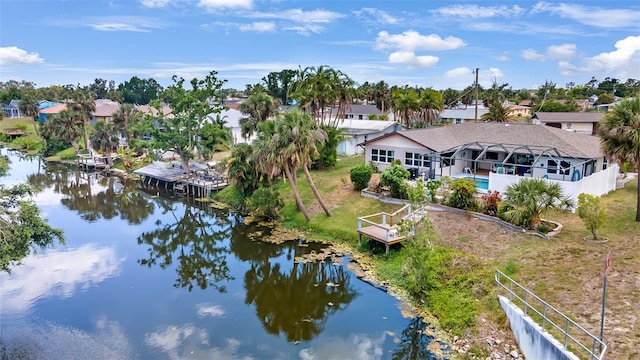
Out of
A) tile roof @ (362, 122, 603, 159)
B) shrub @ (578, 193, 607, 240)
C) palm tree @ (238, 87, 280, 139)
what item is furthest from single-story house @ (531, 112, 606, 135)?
shrub @ (578, 193, 607, 240)

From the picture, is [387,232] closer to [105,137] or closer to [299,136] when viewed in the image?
[299,136]

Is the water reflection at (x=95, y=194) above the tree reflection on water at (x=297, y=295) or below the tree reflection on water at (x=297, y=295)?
above

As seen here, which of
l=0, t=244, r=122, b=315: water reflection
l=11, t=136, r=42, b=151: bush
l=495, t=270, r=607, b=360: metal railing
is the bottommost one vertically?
l=0, t=244, r=122, b=315: water reflection

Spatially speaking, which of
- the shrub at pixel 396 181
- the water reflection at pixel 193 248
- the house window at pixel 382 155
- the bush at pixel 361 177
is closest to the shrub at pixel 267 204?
the water reflection at pixel 193 248

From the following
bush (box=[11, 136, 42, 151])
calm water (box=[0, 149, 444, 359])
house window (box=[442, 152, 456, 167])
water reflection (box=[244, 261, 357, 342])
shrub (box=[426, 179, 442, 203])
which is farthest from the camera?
bush (box=[11, 136, 42, 151])

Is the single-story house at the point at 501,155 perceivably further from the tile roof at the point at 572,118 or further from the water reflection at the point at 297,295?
the tile roof at the point at 572,118

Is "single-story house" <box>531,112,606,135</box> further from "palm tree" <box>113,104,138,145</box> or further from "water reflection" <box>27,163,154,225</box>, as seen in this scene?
"palm tree" <box>113,104,138,145</box>
